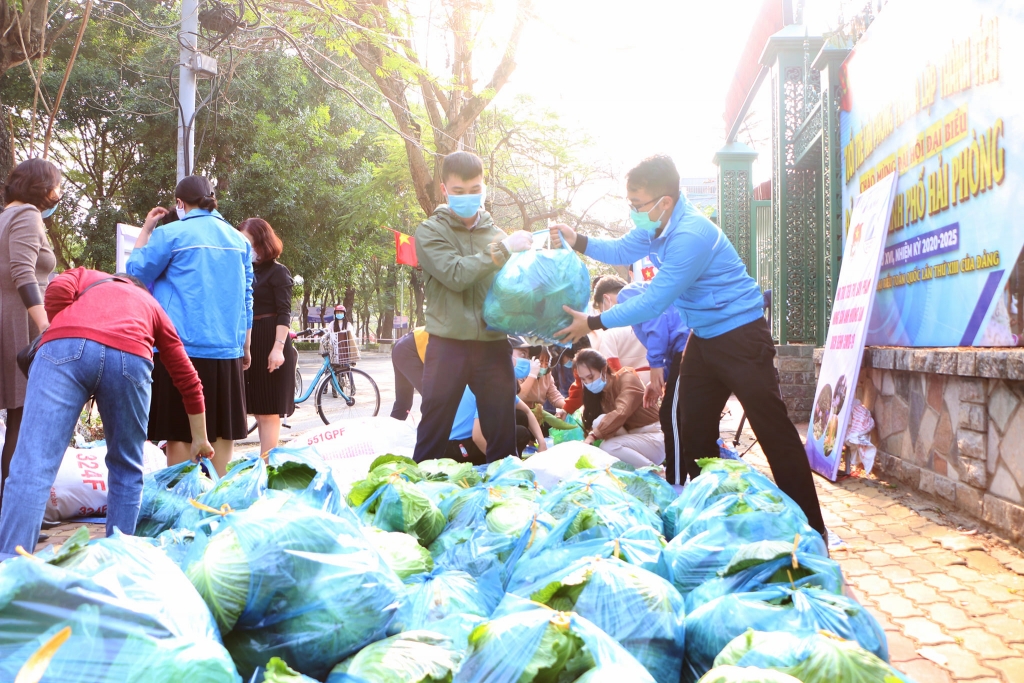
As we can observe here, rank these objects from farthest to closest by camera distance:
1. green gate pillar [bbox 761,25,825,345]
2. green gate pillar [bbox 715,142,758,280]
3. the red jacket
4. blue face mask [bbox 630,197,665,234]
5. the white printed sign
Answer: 1. green gate pillar [bbox 715,142,758,280]
2. green gate pillar [bbox 761,25,825,345]
3. the white printed sign
4. blue face mask [bbox 630,197,665,234]
5. the red jacket

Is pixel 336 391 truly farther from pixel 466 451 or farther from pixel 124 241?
pixel 466 451

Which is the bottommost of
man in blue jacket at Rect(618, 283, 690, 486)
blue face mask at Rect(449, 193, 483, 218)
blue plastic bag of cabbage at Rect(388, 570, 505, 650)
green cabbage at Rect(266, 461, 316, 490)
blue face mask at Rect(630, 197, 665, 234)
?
blue plastic bag of cabbage at Rect(388, 570, 505, 650)

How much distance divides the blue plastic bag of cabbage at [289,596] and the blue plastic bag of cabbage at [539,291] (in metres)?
2.06

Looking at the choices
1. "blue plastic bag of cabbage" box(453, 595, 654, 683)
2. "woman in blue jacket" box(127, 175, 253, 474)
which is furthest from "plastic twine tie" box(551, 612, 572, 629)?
"woman in blue jacket" box(127, 175, 253, 474)

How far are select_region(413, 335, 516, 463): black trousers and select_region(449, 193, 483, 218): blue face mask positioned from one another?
2.03 feet

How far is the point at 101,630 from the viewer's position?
1062 mm

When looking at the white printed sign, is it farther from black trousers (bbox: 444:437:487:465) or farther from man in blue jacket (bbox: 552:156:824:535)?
man in blue jacket (bbox: 552:156:824:535)

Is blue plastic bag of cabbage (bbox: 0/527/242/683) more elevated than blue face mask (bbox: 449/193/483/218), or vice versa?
blue face mask (bbox: 449/193/483/218)

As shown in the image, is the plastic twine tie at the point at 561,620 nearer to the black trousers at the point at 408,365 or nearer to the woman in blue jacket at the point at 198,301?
the woman in blue jacket at the point at 198,301

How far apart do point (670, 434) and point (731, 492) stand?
6.12ft

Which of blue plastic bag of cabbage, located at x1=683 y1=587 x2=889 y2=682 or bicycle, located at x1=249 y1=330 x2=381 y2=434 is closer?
blue plastic bag of cabbage, located at x1=683 y1=587 x2=889 y2=682

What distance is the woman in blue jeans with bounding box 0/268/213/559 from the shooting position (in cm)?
262

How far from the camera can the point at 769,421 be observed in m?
3.28

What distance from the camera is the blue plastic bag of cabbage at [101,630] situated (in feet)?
3.39
